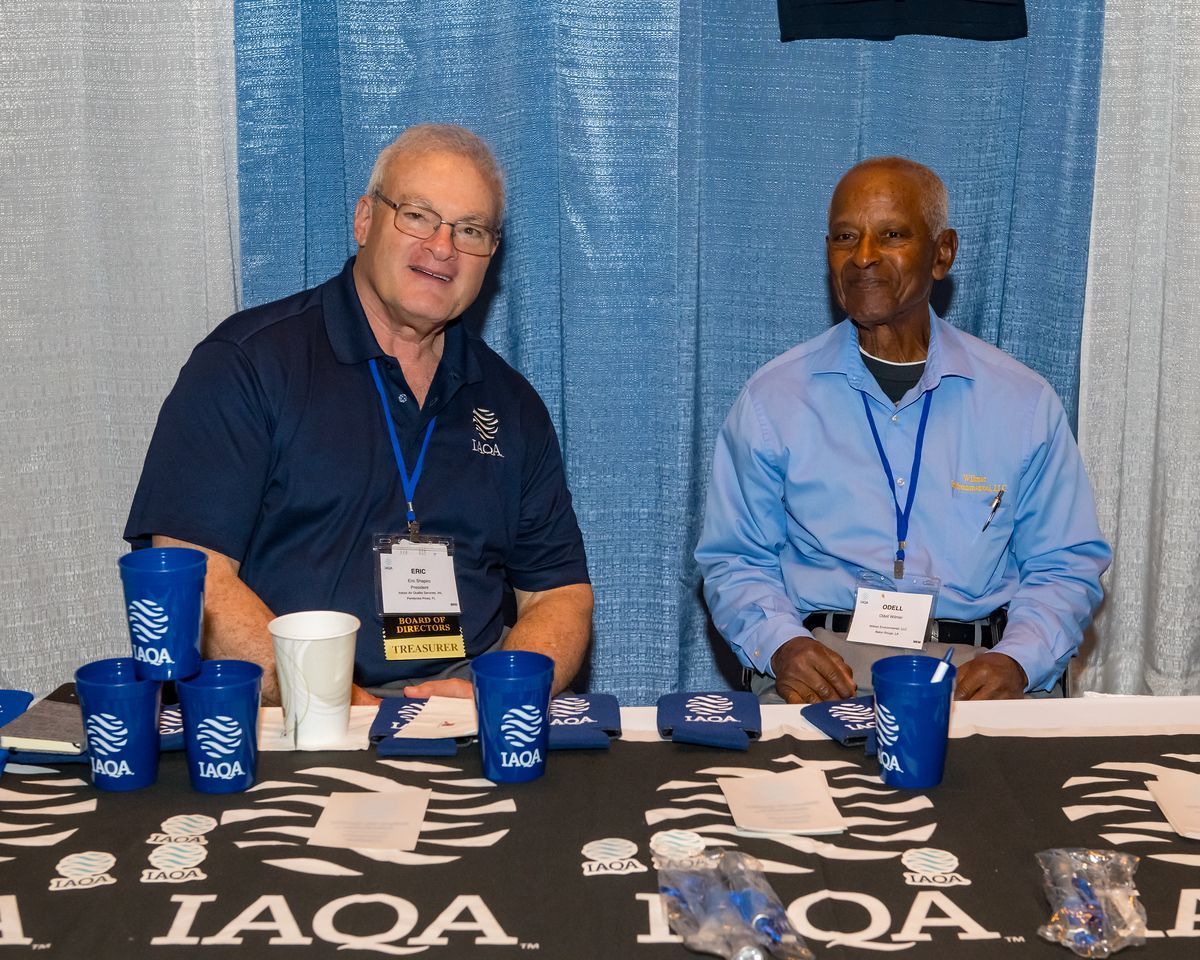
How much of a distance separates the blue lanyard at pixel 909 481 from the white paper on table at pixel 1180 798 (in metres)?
0.98

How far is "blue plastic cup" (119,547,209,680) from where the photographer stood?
146 cm

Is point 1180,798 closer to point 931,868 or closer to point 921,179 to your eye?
point 931,868

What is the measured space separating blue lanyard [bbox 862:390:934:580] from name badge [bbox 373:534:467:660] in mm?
902

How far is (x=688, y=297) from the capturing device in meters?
3.12

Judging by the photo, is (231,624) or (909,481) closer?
(231,624)

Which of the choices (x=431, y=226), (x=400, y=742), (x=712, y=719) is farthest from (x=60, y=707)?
(x=431, y=226)

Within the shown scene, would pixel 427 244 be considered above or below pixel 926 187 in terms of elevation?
below

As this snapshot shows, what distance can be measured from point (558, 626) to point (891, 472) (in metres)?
0.76

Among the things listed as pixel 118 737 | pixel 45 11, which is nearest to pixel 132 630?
pixel 118 737

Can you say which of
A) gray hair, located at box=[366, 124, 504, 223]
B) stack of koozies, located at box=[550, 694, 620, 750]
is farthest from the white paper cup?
gray hair, located at box=[366, 124, 504, 223]

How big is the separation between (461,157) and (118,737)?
1.31m

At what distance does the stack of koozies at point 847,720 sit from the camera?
165 centimetres

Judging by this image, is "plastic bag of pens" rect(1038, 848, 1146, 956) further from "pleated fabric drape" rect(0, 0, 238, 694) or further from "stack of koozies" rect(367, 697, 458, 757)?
"pleated fabric drape" rect(0, 0, 238, 694)

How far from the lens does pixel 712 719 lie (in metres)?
1.70
